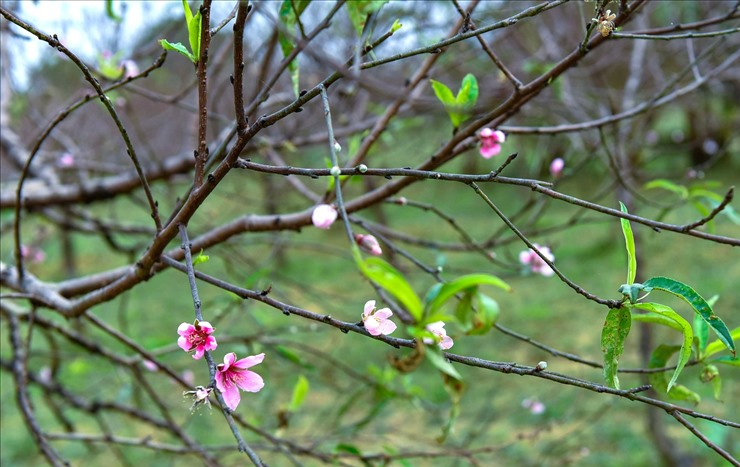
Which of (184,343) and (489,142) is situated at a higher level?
(489,142)

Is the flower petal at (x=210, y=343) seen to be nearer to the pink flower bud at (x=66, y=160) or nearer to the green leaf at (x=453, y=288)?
the green leaf at (x=453, y=288)

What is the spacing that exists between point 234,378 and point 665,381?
527 millimetres

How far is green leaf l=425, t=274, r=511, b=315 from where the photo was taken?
0.47 meters

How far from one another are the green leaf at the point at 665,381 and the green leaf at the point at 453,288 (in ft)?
1.45

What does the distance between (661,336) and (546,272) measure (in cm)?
371

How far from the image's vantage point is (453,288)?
0.48 m

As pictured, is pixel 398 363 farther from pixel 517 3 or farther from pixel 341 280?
pixel 341 280

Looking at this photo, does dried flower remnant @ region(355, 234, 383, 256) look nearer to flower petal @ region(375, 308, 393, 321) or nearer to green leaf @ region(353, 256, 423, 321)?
flower petal @ region(375, 308, 393, 321)

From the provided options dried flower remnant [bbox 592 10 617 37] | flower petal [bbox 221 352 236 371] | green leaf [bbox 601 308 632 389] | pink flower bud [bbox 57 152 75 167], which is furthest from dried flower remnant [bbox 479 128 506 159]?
pink flower bud [bbox 57 152 75 167]

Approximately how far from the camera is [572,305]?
5.22 m

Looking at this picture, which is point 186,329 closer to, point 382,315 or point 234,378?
point 234,378

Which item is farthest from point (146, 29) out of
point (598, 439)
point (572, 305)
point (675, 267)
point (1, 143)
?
point (675, 267)

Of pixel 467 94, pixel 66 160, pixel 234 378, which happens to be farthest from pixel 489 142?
pixel 66 160

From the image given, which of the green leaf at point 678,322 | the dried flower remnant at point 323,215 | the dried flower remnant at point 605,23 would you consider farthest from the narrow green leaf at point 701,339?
the dried flower remnant at point 323,215
